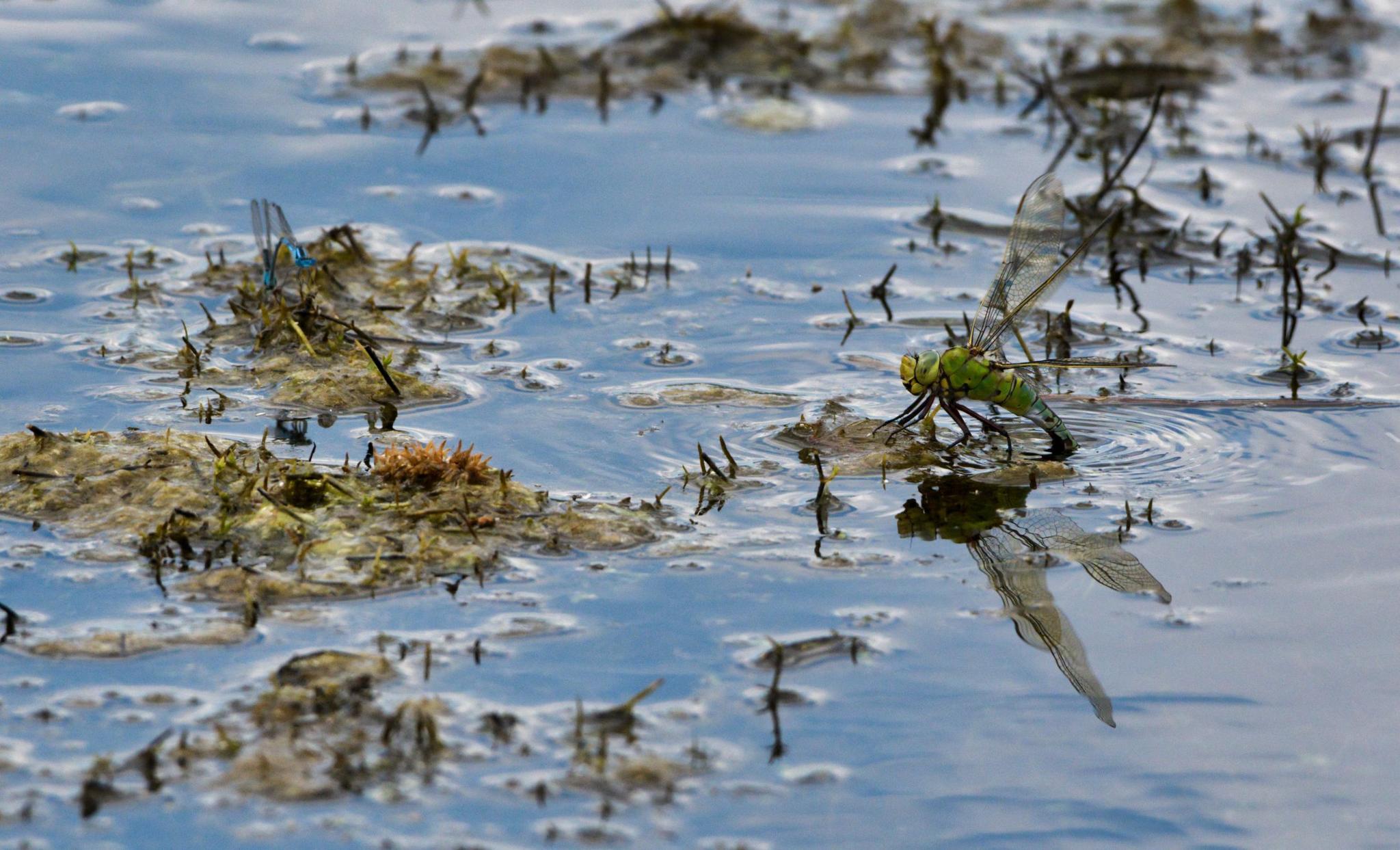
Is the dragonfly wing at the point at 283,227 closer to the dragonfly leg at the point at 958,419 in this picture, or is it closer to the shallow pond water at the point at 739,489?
the shallow pond water at the point at 739,489

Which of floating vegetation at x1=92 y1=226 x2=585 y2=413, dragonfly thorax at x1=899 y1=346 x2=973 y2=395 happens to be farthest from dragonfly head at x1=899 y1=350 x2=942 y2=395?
floating vegetation at x1=92 y1=226 x2=585 y2=413

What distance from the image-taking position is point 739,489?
5.07m

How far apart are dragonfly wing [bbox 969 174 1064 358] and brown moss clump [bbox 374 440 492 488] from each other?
1911 millimetres

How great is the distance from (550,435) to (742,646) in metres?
1.56

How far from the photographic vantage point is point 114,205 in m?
7.36

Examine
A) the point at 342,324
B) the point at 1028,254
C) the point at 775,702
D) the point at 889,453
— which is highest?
the point at 1028,254

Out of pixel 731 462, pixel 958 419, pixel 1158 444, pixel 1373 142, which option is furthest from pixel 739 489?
pixel 1373 142

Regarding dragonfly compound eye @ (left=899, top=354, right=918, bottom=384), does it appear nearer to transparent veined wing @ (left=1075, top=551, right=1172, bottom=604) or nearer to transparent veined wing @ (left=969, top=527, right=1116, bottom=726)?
transparent veined wing @ (left=969, top=527, right=1116, bottom=726)

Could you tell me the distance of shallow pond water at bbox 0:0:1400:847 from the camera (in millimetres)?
3576

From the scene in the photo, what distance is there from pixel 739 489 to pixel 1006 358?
1.22 meters

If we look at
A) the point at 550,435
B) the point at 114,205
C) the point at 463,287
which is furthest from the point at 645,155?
the point at 550,435

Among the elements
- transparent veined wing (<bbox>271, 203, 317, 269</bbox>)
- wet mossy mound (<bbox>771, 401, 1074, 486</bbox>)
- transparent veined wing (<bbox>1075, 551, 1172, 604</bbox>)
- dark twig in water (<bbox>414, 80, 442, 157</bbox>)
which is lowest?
transparent veined wing (<bbox>1075, 551, 1172, 604</bbox>)

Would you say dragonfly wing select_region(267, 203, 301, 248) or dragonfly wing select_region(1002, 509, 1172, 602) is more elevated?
dragonfly wing select_region(267, 203, 301, 248)

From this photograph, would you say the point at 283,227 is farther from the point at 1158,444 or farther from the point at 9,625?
the point at 1158,444
